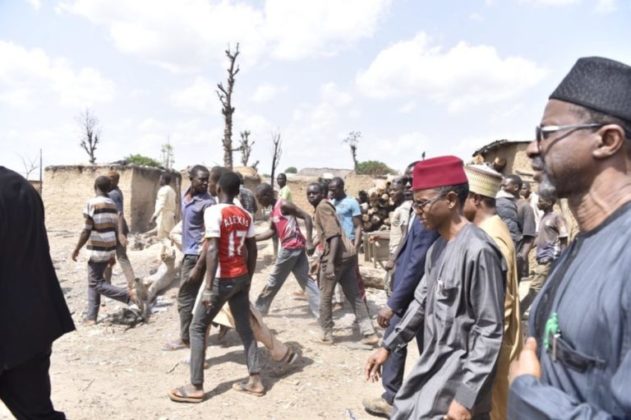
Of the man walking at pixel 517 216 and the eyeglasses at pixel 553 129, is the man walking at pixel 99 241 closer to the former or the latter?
the man walking at pixel 517 216

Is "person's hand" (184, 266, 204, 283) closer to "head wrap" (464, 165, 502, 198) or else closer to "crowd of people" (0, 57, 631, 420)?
"crowd of people" (0, 57, 631, 420)

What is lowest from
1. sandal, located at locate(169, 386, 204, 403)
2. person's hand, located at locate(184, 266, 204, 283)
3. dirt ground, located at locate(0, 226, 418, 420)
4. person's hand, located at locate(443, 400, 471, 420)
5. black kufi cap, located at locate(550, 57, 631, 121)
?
dirt ground, located at locate(0, 226, 418, 420)

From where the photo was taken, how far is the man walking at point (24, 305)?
2.37 metres

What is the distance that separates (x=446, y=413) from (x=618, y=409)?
47.3 inches

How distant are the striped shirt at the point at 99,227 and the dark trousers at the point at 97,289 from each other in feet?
0.33

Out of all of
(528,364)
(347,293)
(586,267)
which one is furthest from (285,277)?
(586,267)

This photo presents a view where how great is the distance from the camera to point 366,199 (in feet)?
43.2

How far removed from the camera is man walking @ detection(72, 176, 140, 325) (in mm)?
5848

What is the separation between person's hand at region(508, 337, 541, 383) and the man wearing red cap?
0.81 metres

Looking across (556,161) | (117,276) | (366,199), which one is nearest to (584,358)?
(556,161)

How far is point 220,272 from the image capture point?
3.96 m

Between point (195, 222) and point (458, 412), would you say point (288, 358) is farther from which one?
point (458, 412)

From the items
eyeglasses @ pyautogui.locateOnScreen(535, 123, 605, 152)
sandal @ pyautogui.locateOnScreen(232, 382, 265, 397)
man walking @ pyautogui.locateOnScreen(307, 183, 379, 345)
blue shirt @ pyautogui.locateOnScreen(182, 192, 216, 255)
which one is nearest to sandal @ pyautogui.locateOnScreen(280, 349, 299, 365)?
sandal @ pyautogui.locateOnScreen(232, 382, 265, 397)

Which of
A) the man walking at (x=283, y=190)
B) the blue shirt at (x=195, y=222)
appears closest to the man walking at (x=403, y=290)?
the blue shirt at (x=195, y=222)
